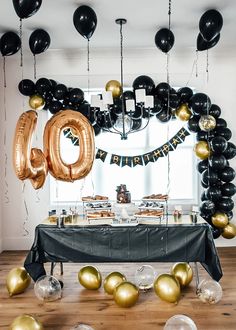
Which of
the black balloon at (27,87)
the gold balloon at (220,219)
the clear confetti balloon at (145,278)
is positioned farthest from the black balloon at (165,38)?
the clear confetti balloon at (145,278)

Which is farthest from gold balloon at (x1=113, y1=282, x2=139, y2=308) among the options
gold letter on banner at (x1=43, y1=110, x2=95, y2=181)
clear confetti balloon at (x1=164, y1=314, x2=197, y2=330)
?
gold letter on banner at (x1=43, y1=110, x2=95, y2=181)

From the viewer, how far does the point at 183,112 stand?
13.6 ft

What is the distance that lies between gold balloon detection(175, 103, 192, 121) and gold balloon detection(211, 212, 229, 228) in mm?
1174

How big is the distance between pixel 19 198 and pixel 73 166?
3.31 m

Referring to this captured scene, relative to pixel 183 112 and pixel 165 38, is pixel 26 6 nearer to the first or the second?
pixel 165 38

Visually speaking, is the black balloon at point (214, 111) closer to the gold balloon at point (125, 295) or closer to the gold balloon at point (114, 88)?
the gold balloon at point (114, 88)

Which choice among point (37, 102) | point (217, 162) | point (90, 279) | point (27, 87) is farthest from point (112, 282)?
point (27, 87)

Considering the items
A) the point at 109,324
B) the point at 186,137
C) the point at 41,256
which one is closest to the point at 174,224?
the point at 109,324

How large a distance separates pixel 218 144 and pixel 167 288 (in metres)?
1.86

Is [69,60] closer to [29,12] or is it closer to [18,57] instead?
[18,57]

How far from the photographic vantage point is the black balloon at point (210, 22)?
3240 millimetres

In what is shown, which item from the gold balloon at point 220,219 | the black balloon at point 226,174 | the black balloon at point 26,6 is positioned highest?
the black balloon at point 26,6

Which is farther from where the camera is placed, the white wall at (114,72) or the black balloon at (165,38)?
the white wall at (114,72)

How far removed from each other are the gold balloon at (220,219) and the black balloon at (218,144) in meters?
0.72
